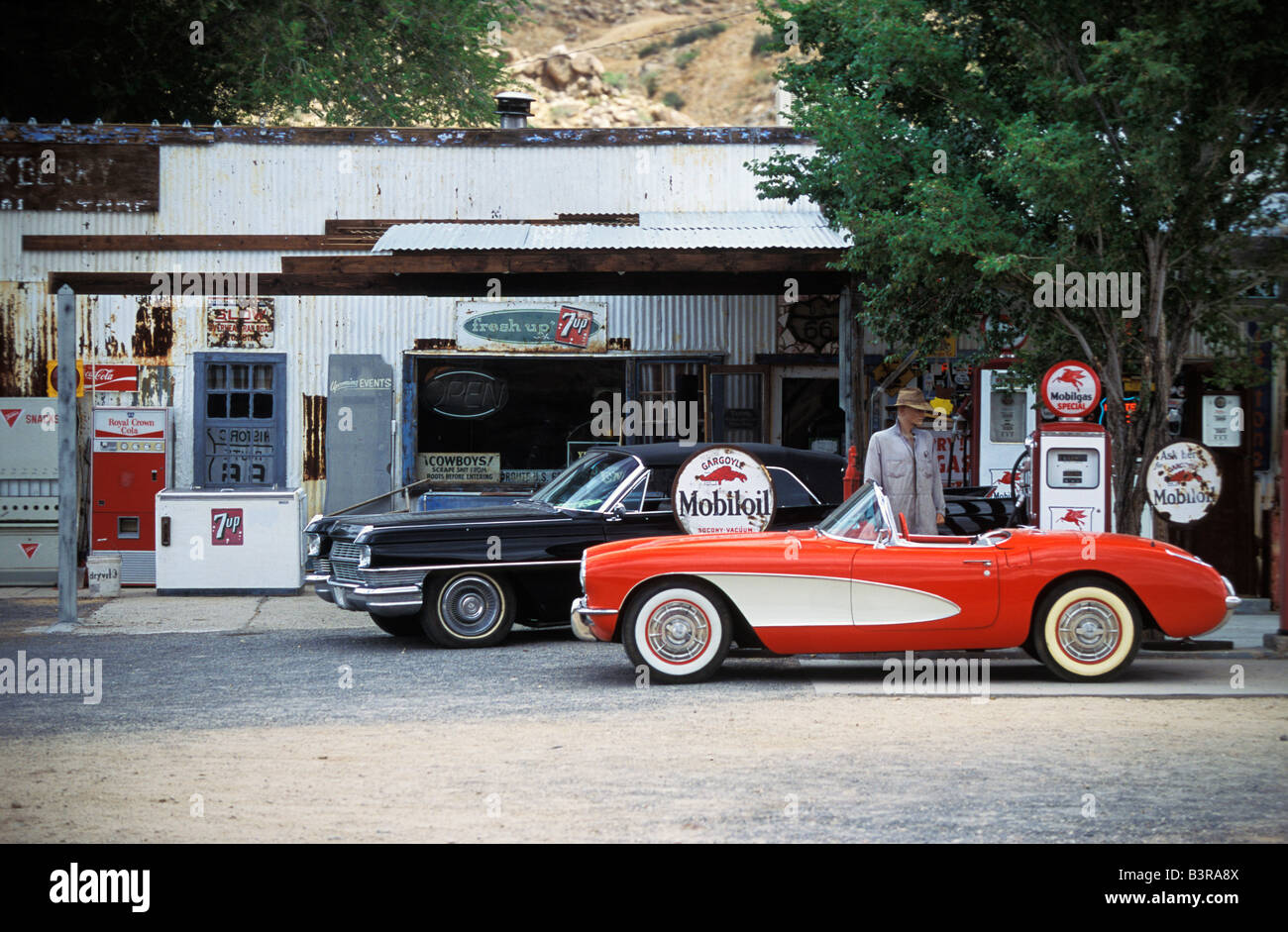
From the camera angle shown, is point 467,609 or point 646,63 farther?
point 646,63

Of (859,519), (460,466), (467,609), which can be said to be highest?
(460,466)

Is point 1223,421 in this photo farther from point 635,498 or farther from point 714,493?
point 635,498

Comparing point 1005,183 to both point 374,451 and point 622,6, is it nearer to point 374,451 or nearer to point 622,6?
point 374,451

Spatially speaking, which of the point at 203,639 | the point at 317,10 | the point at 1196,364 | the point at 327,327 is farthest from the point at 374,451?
the point at 317,10

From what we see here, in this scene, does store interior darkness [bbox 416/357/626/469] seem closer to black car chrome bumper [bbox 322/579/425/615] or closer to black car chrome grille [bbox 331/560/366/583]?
black car chrome grille [bbox 331/560/366/583]

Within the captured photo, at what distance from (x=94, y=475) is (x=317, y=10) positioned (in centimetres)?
1674

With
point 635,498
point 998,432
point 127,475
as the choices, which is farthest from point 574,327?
point 635,498

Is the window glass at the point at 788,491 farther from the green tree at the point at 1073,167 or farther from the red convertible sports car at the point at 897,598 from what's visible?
the red convertible sports car at the point at 897,598

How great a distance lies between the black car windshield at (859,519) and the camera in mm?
9414

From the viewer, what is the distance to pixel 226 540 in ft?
48.9

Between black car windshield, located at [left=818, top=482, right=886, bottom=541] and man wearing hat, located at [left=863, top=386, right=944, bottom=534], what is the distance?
106 cm

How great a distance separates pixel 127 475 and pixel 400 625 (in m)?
6.11

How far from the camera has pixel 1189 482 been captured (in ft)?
38.4

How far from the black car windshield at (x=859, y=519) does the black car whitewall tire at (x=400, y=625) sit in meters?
4.10
